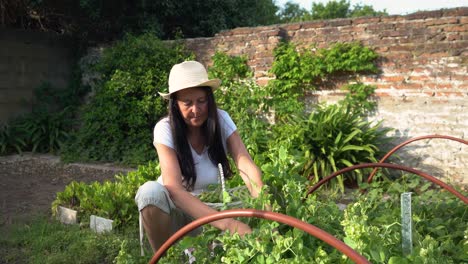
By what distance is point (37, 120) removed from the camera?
324 inches

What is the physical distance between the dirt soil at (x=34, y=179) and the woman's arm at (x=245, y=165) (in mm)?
2557

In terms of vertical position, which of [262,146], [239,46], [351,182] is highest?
[239,46]

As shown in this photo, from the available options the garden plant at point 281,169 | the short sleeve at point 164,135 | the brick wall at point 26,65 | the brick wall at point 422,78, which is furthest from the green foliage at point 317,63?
the brick wall at point 26,65

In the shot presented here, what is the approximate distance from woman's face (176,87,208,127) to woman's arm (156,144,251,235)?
0.72ft

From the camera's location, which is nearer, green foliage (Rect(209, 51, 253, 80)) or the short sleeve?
the short sleeve

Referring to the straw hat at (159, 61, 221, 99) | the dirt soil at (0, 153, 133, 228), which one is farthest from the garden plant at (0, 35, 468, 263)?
the straw hat at (159, 61, 221, 99)

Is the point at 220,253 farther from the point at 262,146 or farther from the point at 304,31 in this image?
the point at 304,31

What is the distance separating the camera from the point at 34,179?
615 cm

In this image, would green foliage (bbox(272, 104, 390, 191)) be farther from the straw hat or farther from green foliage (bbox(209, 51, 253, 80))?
the straw hat

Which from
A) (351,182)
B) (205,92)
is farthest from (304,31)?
(205,92)

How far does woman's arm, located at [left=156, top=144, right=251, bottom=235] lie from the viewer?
184cm

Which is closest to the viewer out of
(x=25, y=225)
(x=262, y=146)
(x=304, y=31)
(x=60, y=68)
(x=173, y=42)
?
(x=25, y=225)

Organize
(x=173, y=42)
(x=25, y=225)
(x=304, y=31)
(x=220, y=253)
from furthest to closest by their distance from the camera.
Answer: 1. (x=173, y=42)
2. (x=304, y=31)
3. (x=25, y=225)
4. (x=220, y=253)

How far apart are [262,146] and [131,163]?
7.42ft
